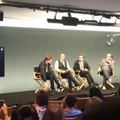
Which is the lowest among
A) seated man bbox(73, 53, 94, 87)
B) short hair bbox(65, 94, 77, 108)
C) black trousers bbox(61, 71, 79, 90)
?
short hair bbox(65, 94, 77, 108)

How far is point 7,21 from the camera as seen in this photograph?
9828 mm

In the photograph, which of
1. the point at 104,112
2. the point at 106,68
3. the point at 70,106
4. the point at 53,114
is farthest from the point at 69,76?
the point at 104,112

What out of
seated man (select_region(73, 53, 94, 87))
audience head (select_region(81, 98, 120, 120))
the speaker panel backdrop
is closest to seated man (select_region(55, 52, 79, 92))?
seated man (select_region(73, 53, 94, 87))

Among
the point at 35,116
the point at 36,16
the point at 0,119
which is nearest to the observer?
the point at 35,116

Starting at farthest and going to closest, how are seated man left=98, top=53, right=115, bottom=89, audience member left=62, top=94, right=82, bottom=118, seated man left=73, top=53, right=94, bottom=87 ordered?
seated man left=98, top=53, right=115, bottom=89
seated man left=73, top=53, right=94, bottom=87
audience member left=62, top=94, right=82, bottom=118

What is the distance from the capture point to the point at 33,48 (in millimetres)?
10797

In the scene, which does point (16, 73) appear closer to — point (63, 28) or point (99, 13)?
point (63, 28)

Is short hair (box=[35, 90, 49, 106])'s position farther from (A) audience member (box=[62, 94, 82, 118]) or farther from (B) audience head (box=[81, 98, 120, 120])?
(B) audience head (box=[81, 98, 120, 120])

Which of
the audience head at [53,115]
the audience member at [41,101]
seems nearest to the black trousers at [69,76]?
the audience member at [41,101]

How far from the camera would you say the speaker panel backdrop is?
10.1 m

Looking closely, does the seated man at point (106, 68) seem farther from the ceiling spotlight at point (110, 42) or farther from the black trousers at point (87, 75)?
the ceiling spotlight at point (110, 42)

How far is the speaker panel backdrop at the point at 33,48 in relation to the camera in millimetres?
10141

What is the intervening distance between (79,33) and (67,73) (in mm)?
2646

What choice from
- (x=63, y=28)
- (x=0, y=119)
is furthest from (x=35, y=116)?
(x=63, y=28)
